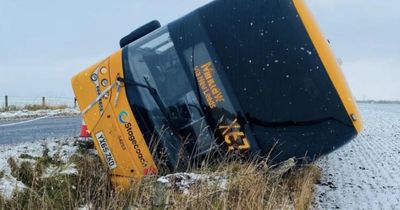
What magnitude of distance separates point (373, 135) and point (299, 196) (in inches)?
232

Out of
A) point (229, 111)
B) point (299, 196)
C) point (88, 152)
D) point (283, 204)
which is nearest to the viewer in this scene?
point (283, 204)

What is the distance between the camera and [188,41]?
4.67 meters

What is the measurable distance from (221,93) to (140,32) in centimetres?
134

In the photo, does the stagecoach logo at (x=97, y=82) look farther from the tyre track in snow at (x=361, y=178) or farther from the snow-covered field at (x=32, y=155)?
the tyre track in snow at (x=361, y=178)

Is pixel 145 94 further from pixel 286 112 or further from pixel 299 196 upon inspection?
pixel 299 196

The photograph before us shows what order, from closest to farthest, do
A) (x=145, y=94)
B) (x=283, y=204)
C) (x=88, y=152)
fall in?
(x=283, y=204), (x=145, y=94), (x=88, y=152)

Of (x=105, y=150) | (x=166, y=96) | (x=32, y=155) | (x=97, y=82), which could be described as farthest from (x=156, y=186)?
(x=32, y=155)

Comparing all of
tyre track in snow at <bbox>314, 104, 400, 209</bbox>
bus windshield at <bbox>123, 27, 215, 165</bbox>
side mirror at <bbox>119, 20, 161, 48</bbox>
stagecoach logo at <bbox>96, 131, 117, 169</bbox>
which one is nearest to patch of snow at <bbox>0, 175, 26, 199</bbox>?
stagecoach logo at <bbox>96, 131, 117, 169</bbox>

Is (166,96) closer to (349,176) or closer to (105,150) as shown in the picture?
(105,150)

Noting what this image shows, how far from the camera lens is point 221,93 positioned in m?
4.51

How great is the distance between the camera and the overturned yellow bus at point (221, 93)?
14.1 ft

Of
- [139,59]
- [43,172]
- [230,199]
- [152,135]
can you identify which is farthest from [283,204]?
[43,172]

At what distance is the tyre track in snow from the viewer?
14.4 ft

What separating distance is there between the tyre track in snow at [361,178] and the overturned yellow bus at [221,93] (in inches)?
19.7
